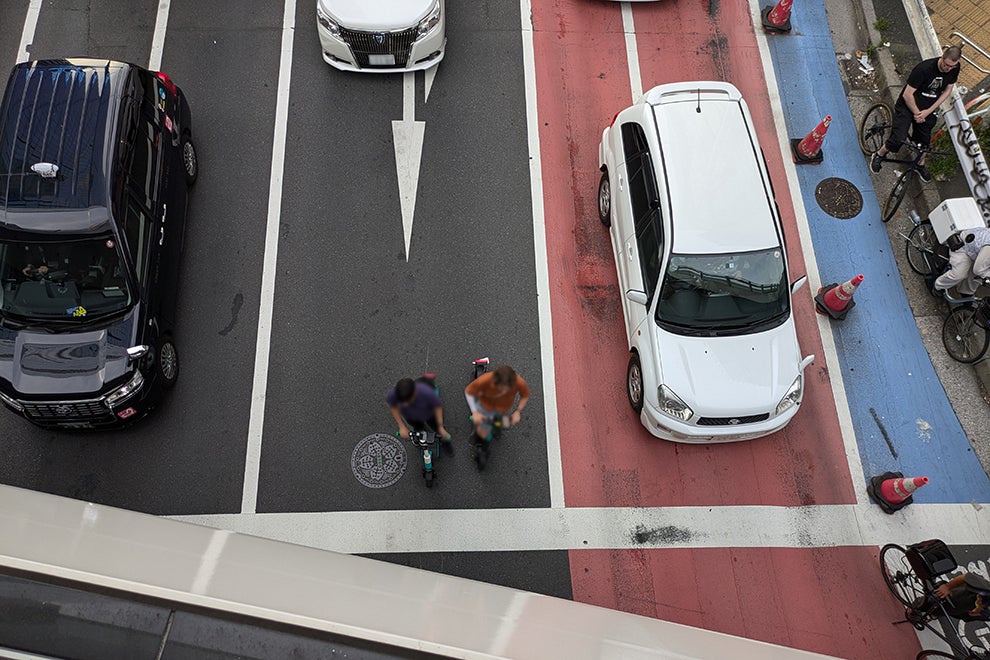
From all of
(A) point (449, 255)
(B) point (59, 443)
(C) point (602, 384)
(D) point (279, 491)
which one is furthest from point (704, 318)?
(B) point (59, 443)

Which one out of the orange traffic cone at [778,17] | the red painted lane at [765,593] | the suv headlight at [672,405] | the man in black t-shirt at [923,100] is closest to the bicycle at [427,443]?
the red painted lane at [765,593]

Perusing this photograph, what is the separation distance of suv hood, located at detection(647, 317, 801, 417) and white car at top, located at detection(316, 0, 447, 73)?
536cm

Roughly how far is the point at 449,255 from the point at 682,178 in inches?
123

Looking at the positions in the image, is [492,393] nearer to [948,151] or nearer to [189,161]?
[189,161]

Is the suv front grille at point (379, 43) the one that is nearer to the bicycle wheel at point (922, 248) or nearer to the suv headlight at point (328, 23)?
the suv headlight at point (328, 23)

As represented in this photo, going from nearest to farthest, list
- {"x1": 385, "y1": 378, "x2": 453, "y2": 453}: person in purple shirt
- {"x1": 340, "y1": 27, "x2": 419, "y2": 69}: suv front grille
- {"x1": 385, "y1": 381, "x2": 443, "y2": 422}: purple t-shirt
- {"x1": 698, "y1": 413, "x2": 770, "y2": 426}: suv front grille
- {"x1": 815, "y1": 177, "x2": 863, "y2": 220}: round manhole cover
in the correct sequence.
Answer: {"x1": 385, "y1": 378, "x2": 453, "y2": 453}: person in purple shirt < {"x1": 385, "y1": 381, "x2": 443, "y2": 422}: purple t-shirt < {"x1": 698, "y1": 413, "x2": 770, "y2": 426}: suv front grille < {"x1": 340, "y1": 27, "x2": 419, "y2": 69}: suv front grille < {"x1": 815, "y1": 177, "x2": 863, "y2": 220}: round manhole cover

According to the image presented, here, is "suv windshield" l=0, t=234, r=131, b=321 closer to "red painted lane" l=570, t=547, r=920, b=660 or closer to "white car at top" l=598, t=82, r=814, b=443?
"white car at top" l=598, t=82, r=814, b=443

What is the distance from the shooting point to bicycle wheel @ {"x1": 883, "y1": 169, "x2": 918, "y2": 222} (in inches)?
358

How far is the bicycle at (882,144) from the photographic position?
9148 mm

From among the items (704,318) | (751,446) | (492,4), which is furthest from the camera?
(492,4)

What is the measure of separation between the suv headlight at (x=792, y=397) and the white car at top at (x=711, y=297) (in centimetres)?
1

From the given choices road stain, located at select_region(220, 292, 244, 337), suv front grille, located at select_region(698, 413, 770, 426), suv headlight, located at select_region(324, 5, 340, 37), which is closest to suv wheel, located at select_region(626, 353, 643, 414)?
suv front grille, located at select_region(698, 413, 770, 426)

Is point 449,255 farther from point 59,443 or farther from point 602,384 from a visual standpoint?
point 59,443

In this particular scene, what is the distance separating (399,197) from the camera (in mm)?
9195
